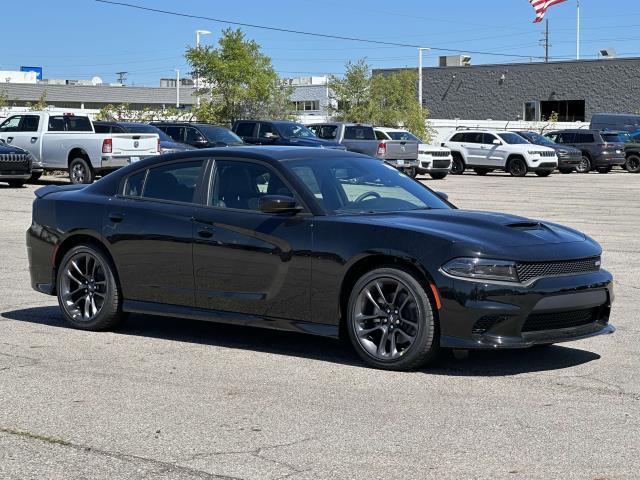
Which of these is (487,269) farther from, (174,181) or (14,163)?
(14,163)

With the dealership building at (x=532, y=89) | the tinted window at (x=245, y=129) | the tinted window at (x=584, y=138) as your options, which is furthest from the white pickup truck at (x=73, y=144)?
the dealership building at (x=532, y=89)

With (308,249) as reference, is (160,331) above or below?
below

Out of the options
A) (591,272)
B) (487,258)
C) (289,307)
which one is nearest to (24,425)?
(289,307)

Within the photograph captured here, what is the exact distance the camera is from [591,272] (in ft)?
24.8

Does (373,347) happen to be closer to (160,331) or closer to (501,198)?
(160,331)

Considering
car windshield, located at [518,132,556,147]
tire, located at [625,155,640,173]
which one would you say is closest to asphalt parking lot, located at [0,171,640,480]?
car windshield, located at [518,132,556,147]

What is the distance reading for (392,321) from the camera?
742 cm

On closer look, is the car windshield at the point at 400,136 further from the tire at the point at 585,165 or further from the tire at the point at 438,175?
the tire at the point at 585,165

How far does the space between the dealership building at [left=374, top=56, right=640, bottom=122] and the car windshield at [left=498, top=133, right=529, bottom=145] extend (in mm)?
28308

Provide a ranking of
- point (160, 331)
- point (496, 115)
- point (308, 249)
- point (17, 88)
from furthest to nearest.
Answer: point (17, 88) → point (496, 115) → point (160, 331) → point (308, 249)

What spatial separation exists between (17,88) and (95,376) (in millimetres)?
80600

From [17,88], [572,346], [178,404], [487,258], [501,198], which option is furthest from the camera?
[17,88]

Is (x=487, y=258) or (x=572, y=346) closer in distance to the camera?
(x=487, y=258)

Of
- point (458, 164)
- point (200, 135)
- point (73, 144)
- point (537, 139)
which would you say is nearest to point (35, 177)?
point (73, 144)
